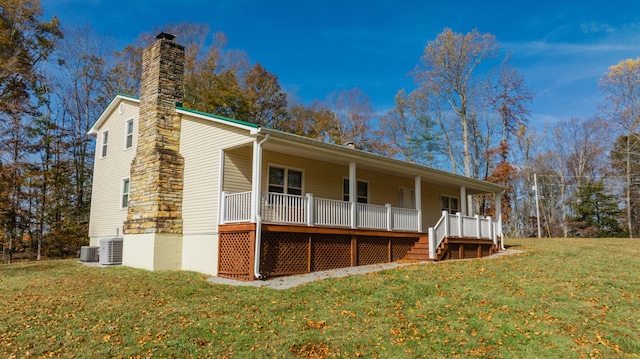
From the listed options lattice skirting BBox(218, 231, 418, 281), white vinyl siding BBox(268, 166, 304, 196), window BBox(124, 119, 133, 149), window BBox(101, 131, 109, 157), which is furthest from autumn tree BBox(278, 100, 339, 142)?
lattice skirting BBox(218, 231, 418, 281)

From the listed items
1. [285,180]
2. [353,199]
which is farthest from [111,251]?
[353,199]

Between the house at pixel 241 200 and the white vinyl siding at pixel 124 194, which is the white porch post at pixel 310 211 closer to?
the house at pixel 241 200

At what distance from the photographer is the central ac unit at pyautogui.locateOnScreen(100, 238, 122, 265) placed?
15.0 metres

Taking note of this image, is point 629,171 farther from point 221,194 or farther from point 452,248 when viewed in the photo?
point 221,194

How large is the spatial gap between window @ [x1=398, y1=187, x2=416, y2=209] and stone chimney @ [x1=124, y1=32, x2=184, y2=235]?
9.25m

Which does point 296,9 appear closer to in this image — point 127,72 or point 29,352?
point 127,72

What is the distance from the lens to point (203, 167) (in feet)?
44.2

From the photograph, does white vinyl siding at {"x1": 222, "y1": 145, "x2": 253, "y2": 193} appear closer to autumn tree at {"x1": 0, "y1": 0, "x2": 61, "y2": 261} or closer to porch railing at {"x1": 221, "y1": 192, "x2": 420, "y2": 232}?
porch railing at {"x1": 221, "y1": 192, "x2": 420, "y2": 232}

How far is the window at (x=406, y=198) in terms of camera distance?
61.9 ft

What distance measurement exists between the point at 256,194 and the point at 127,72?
22432 mm

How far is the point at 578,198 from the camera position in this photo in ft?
127

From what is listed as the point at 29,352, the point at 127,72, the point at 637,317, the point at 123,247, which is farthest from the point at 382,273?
the point at 127,72

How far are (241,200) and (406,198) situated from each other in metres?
9.45

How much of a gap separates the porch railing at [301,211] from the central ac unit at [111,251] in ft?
17.4
